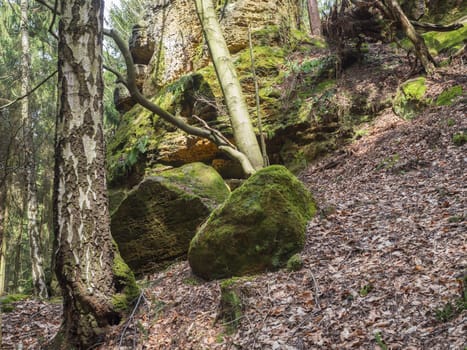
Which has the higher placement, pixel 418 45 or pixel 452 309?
pixel 418 45

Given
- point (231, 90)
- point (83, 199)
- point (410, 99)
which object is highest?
point (231, 90)

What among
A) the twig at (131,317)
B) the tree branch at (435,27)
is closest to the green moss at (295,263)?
the twig at (131,317)

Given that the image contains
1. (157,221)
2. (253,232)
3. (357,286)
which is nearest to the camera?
(357,286)

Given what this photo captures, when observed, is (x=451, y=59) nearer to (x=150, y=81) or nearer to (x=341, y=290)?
(x=341, y=290)

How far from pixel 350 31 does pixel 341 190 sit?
5.36 m

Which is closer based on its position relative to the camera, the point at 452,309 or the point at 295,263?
the point at 452,309

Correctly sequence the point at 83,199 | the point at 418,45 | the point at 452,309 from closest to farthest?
1. the point at 452,309
2. the point at 83,199
3. the point at 418,45

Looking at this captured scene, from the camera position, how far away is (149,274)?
6.95m

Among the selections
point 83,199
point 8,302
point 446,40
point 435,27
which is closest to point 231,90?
point 83,199

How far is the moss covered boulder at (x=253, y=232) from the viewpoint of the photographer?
4.94m

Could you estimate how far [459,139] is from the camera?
647 cm

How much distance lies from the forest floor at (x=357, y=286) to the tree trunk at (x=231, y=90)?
1.63 metres

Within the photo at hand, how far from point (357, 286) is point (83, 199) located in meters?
3.16

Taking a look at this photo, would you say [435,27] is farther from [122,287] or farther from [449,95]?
[122,287]
